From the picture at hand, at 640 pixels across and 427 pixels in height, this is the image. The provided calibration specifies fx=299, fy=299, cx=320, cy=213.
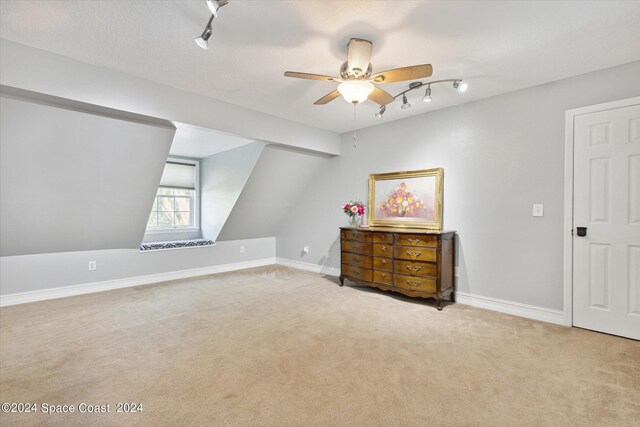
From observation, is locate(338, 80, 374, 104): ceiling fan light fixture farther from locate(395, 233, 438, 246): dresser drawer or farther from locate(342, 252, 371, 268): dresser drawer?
locate(342, 252, 371, 268): dresser drawer

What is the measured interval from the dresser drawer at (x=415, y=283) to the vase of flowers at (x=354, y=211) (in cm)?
113

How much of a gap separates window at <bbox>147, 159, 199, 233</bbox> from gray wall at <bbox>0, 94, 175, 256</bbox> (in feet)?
5.16

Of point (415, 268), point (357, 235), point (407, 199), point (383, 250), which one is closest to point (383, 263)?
point (383, 250)

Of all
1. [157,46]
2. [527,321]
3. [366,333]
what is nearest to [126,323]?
[366,333]

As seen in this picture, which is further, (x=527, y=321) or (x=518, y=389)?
(x=527, y=321)

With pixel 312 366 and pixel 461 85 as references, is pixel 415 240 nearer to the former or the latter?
pixel 461 85

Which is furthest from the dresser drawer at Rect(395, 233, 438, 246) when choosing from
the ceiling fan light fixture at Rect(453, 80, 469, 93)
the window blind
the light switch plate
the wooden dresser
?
the window blind

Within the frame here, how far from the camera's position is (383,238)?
12.6 feet

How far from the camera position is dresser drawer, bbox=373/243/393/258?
3.78 meters

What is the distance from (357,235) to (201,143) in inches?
116

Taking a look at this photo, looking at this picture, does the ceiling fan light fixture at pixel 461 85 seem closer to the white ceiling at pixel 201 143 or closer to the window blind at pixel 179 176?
the white ceiling at pixel 201 143

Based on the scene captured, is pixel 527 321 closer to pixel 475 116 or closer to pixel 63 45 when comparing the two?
pixel 475 116

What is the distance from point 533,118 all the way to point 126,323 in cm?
465

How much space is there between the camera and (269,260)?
6.25 m
